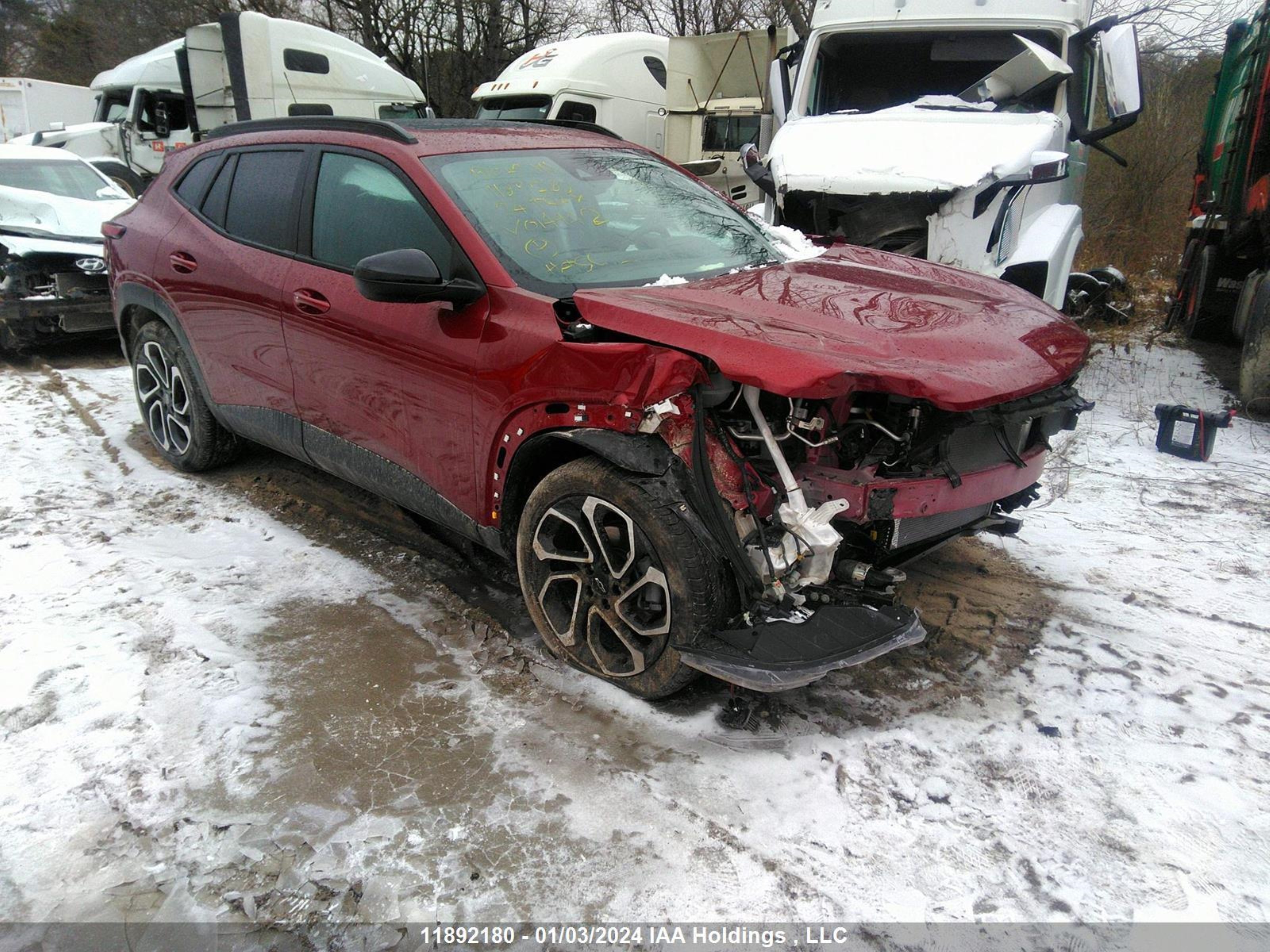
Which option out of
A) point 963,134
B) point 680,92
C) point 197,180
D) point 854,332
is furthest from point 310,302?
point 680,92

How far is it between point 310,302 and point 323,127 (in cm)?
87

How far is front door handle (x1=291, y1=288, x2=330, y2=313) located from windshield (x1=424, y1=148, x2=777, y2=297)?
76cm

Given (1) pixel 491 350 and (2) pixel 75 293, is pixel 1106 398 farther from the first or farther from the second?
(2) pixel 75 293

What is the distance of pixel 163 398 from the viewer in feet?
16.8

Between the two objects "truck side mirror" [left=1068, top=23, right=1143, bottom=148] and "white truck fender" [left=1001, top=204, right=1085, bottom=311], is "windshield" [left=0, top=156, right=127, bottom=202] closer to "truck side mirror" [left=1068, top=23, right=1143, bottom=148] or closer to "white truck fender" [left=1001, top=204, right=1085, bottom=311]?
"white truck fender" [left=1001, top=204, right=1085, bottom=311]

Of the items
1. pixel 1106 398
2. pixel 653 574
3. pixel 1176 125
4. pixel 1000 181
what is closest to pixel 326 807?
pixel 653 574

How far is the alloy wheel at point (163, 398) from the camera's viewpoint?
4.98 metres

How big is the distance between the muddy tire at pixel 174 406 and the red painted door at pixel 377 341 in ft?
3.96

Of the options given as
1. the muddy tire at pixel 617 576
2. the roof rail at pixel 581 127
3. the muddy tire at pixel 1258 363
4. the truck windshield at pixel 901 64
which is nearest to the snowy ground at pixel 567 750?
the muddy tire at pixel 617 576

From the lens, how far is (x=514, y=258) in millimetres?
3203

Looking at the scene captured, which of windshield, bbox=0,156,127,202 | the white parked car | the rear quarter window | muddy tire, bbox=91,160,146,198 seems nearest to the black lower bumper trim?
the rear quarter window

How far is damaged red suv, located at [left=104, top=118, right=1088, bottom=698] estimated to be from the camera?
2725 mm

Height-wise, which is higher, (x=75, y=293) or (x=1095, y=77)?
(x=1095, y=77)

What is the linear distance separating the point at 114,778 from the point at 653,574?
1749 mm
